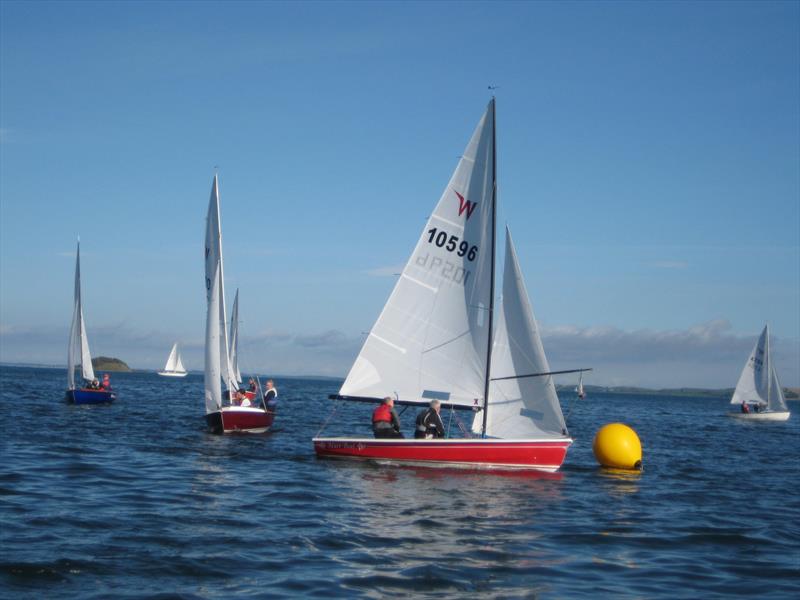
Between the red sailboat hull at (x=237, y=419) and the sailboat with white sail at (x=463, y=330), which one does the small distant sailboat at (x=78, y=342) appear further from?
the sailboat with white sail at (x=463, y=330)

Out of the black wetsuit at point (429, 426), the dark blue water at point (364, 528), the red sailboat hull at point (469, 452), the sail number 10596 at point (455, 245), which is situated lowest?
the dark blue water at point (364, 528)

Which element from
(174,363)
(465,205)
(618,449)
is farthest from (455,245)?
(174,363)

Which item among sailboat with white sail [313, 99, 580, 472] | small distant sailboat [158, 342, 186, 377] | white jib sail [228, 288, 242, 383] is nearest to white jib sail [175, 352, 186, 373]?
small distant sailboat [158, 342, 186, 377]

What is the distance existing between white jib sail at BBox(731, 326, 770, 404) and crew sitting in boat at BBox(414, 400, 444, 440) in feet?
175

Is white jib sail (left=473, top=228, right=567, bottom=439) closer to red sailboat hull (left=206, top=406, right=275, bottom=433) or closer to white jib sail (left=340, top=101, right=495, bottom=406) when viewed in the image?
A: white jib sail (left=340, top=101, right=495, bottom=406)

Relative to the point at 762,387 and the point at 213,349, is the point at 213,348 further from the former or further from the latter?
the point at 762,387

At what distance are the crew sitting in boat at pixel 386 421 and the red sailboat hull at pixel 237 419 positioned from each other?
9334 mm

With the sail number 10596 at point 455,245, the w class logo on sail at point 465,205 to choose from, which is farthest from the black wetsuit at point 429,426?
the w class logo on sail at point 465,205

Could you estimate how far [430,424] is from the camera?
74.9ft

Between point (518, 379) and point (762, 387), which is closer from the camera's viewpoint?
point (518, 379)

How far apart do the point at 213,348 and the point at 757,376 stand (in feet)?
168

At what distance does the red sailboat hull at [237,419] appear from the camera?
30.9 m

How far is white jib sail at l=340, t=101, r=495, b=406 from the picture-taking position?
2338 centimetres

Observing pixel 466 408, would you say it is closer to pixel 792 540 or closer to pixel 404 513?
pixel 404 513
